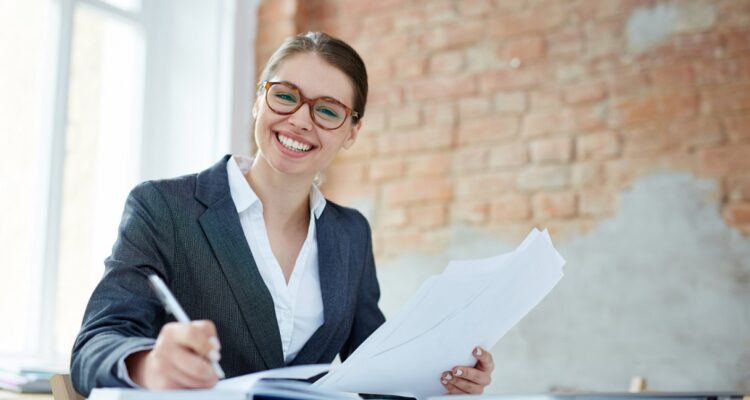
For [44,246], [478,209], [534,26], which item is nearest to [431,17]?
[534,26]

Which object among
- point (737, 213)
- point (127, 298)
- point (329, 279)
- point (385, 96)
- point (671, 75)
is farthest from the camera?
point (385, 96)

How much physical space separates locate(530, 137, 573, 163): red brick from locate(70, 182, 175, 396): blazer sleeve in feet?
5.83

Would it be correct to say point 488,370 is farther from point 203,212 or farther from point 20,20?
point 20,20

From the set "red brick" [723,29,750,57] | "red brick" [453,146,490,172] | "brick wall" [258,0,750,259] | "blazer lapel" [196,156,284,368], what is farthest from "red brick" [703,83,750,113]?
"blazer lapel" [196,156,284,368]

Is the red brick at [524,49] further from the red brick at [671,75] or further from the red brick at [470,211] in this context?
the red brick at [470,211]

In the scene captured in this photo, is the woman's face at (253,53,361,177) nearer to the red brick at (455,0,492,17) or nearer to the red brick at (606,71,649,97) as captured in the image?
the red brick at (606,71,649,97)

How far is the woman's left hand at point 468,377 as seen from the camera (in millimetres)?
1322

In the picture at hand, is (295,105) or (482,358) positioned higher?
Answer: (295,105)

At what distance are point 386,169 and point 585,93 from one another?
80 cm

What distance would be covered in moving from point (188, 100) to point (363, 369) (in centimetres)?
219

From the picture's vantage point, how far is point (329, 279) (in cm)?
159

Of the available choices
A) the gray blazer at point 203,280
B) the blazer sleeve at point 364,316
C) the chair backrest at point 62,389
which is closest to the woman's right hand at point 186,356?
the gray blazer at point 203,280

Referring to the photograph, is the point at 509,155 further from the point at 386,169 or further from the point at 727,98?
the point at 727,98

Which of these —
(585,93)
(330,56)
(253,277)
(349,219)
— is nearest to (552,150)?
(585,93)
